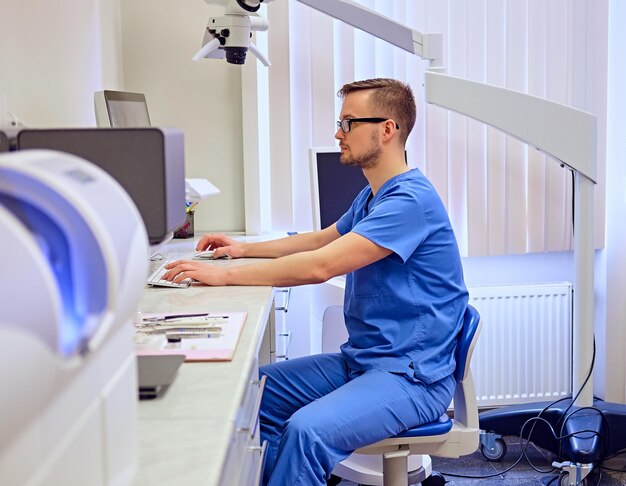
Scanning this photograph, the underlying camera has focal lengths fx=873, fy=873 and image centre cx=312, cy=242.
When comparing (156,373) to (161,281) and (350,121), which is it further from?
(350,121)

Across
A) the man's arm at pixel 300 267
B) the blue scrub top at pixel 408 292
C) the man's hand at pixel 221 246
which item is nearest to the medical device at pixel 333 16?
the man's hand at pixel 221 246

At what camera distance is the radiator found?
340cm

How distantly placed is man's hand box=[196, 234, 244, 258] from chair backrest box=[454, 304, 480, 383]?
0.71m

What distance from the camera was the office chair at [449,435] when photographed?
6.42 feet

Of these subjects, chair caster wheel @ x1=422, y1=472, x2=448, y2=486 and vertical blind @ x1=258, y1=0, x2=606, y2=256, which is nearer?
chair caster wheel @ x1=422, y1=472, x2=448, y2=486

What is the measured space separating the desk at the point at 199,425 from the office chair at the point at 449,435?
0.41 m

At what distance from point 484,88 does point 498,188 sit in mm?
840

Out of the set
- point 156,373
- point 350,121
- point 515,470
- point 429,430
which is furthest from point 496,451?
point 156,373

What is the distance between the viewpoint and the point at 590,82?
→ 11.2ft

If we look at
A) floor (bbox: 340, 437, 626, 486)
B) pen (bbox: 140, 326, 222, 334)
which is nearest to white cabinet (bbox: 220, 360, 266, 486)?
pen (bbox: 140, 326, 222, 334)

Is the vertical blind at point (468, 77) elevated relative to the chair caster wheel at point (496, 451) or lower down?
elevated

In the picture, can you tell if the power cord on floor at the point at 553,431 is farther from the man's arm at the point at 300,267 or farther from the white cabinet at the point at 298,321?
the man's arm at the point at 300,267

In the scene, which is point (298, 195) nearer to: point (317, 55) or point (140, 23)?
point (317, 55)

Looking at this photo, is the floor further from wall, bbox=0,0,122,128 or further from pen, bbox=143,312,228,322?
wall, bbox=0,0,122,128
